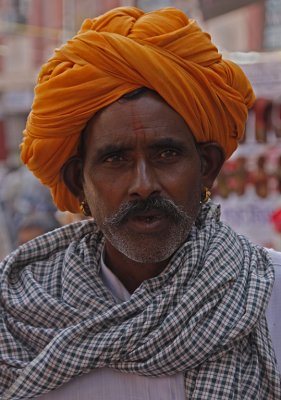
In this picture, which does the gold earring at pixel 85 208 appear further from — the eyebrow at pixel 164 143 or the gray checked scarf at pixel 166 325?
the eyebrow at pixel 164 143

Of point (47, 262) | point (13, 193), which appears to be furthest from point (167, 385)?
point (13, 193)

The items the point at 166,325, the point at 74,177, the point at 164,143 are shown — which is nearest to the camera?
the point at 166,325

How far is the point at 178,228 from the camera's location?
2506 millimetres

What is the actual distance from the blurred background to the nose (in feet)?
9.51

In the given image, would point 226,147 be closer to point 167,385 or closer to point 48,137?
point 48,137

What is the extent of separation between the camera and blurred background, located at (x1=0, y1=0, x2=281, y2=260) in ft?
19.1

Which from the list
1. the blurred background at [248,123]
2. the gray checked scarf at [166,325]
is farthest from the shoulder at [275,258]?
the blurred background at [248,123]

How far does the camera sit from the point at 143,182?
244 centimetres

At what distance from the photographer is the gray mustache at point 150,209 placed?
8.01ft

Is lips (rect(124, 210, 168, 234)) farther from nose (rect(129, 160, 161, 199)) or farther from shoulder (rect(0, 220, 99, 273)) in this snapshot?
shoulder (rect(0, 220, 99, 273))

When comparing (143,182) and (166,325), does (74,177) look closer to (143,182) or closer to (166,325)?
(143,182)

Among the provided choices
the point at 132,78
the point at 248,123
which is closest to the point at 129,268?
the point at 132,78

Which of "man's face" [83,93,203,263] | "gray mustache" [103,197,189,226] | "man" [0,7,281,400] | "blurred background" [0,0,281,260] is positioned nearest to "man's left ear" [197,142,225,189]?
"man" [0,7,281,400]

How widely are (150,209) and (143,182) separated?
0.28ft
